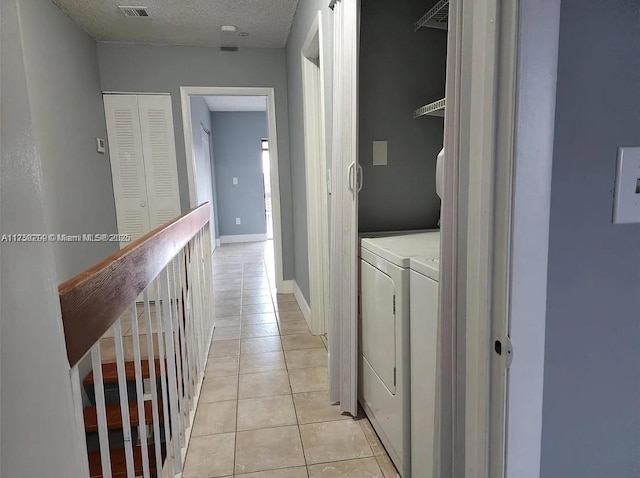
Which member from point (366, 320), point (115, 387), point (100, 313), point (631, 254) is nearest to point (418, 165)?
point (366, 320)

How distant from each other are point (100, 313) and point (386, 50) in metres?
1.82

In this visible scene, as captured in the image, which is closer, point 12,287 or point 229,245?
point 12,287

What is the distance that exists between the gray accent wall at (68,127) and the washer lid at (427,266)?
216 cm

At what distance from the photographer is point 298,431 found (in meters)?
1.91

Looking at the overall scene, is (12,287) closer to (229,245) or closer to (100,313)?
(100,313)

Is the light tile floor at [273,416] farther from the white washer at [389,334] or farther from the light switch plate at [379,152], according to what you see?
the light switch plate at [379,152]

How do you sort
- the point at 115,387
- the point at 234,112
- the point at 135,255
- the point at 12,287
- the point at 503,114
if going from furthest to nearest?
1. the point at 234,112
2. the point at 115,387
3. the point at 135,255
4. the point at 503,114
5. the point at 12,287

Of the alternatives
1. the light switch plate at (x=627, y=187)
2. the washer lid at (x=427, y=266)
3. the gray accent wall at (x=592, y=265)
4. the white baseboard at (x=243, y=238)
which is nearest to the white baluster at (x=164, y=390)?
the washer lid at (x=427, y=266)

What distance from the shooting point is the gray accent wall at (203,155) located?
18.4ft

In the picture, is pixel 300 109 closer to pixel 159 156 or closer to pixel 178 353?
pixel 159 156

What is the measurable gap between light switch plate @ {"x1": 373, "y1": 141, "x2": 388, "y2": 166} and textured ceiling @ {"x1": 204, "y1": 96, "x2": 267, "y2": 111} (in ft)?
14.4

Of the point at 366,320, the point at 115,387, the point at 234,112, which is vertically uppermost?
the point at 234,112

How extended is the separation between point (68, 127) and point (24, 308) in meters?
3.23

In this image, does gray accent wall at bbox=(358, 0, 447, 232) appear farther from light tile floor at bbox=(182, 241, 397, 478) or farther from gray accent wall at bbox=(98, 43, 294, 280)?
gray accent wall at bbox=(98, 43, 294, 280)
